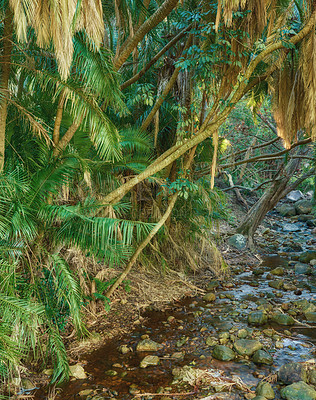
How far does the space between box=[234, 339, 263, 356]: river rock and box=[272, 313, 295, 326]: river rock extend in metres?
1.05

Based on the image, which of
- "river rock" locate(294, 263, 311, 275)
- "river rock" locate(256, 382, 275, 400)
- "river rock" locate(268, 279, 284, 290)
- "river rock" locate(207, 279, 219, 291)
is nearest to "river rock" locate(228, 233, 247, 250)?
"river rock" locate(294, 263, 311, 275)

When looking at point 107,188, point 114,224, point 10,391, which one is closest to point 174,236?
point 107,188

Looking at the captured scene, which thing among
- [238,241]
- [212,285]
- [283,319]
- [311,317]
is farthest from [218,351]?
[238,241]

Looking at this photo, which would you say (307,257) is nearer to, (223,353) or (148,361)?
(223,353)

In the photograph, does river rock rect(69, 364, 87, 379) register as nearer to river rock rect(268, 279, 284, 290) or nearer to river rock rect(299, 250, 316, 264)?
river rock rect(268, 279, 284, 290)

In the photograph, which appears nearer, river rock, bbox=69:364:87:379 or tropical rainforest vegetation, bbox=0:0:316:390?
tropical rainforest vegetation, bbox=0:0:316:390

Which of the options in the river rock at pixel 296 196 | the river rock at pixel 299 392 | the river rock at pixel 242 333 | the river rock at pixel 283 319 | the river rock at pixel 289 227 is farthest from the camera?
the river rock at pixel 296 196

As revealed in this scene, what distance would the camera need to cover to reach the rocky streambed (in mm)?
3793

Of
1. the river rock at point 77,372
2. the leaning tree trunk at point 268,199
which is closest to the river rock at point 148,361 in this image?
the river rock at point 77,372

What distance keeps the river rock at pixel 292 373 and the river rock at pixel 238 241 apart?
250 inches

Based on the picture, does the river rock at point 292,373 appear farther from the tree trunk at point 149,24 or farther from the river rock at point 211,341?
the tree trunk at point 149,24

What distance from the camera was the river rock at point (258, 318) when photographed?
553 cm

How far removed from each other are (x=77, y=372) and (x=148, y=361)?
857 mm

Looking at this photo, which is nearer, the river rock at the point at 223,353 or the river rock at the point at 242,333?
the river rock at the point at 223,353
